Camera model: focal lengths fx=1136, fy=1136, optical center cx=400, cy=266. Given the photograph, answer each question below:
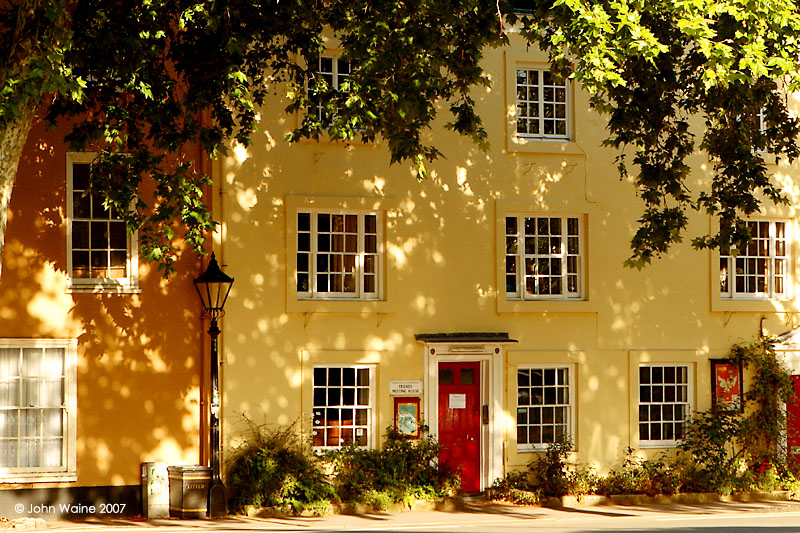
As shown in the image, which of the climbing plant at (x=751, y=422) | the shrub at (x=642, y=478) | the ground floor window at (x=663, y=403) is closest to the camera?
the shrub at (x=642, y=478)

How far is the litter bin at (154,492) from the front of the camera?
59.3 feet

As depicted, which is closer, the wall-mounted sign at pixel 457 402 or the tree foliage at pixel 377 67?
the tree foliage at pixel 377 67

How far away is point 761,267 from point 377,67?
10515 millimetres

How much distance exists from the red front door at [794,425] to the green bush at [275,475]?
351 inches

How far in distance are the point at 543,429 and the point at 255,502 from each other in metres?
5.54

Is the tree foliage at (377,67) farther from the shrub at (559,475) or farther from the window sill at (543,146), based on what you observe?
the shrub at (559,475)

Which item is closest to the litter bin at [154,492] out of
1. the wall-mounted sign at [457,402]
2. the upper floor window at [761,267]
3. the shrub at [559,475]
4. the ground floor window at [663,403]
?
the wall-mounted sign at [457,402]

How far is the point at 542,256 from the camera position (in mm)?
20828

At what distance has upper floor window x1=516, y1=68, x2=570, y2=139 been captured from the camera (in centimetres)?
2080

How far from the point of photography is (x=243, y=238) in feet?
62.5

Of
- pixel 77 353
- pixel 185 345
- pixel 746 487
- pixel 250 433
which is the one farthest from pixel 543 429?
pixel 77 353

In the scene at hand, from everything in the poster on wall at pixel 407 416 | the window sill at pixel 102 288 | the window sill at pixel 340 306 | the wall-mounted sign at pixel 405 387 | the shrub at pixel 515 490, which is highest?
the window sill at pixel 102 288

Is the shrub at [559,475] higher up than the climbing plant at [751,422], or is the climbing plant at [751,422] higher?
the climbing plant at [751,422]

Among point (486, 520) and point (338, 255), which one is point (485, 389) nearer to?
point (486, 520)
